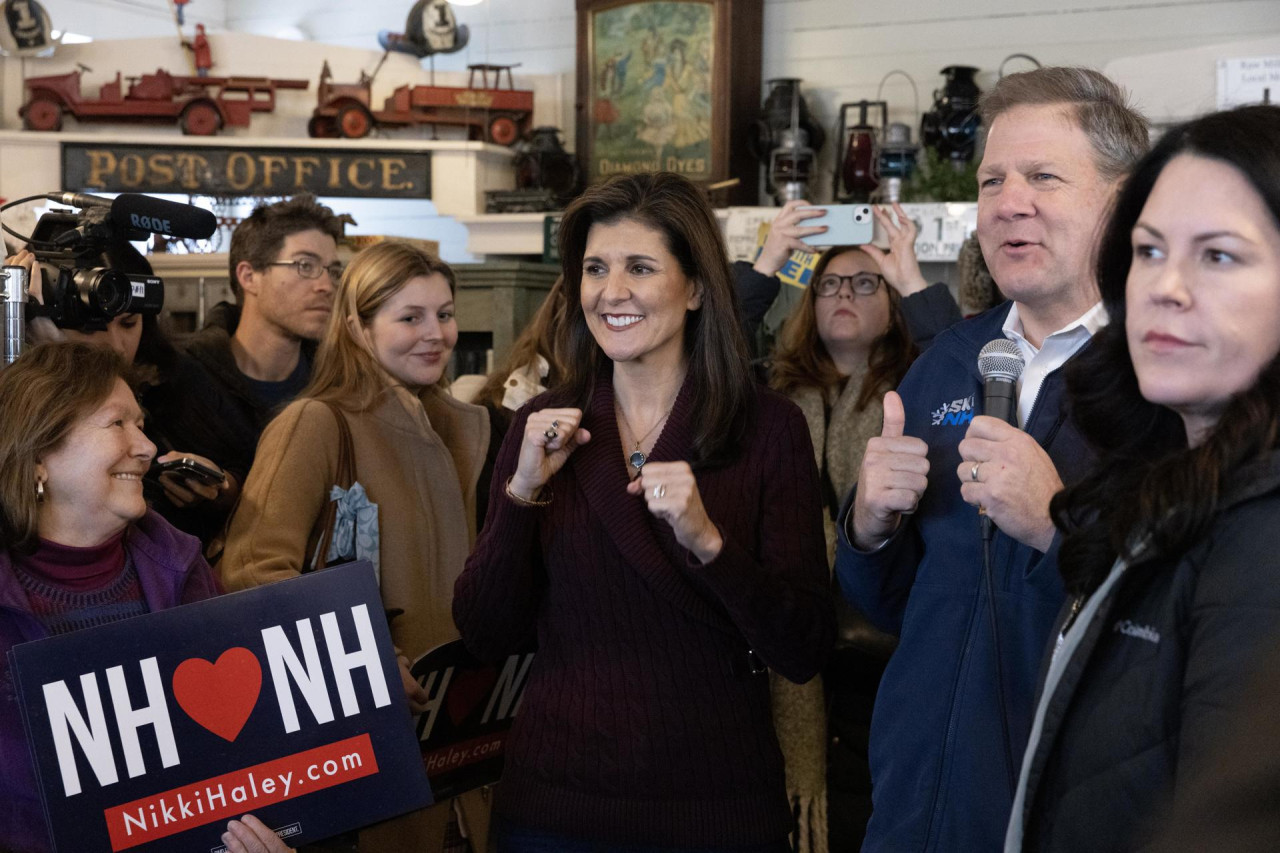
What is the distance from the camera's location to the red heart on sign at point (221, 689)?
1.83 m

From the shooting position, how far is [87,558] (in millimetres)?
2012

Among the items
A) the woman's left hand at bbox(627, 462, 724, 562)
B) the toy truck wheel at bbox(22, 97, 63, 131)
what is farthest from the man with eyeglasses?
the toy truck wheel at bbox(22, 97, 63, 131)

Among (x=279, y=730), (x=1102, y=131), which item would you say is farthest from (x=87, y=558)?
(x=1102, y=131)

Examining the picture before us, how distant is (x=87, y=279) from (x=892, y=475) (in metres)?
1.58

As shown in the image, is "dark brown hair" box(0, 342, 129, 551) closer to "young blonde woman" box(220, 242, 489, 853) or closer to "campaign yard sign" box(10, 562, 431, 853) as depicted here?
"campaign yard sign" box(10, 562, 431, 853)

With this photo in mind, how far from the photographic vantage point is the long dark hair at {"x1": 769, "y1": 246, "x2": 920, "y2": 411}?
3559mm

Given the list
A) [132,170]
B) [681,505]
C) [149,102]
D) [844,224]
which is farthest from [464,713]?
[149,102]

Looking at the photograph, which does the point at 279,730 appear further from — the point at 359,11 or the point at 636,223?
the point at 359,11

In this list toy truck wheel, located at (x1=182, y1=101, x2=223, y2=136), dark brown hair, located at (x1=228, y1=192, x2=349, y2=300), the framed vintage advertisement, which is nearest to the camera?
dark brown hair, located at (x1=228, y1=192, x2=349, y2=300)

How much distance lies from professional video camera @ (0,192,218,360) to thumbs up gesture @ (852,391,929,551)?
139 cm

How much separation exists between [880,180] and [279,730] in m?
4.42

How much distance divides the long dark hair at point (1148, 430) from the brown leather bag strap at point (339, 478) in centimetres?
159

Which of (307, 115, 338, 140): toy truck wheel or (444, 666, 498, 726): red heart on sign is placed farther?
(307, 115, 338, 140): toy truck wheel

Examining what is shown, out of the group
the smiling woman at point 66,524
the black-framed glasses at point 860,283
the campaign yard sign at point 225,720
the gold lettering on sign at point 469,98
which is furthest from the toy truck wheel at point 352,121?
the campaign yard sign at point 225,720
